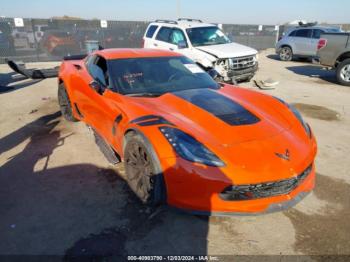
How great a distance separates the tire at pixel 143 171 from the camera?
2783 mm

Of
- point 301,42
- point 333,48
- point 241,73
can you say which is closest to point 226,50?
point 241,73

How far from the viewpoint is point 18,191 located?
3.52m

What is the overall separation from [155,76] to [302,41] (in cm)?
1340

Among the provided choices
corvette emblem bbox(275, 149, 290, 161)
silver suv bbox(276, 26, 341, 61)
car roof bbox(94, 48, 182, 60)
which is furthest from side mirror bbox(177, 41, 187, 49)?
silver suv bbox(276, 26, 341, 61)

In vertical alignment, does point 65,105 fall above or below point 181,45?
below

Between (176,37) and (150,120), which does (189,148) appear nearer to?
(150,120)

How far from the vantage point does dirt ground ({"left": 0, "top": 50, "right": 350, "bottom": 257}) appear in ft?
8.72

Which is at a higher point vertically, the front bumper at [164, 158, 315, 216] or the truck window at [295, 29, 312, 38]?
the truck window at [295, 29, 312, 38]

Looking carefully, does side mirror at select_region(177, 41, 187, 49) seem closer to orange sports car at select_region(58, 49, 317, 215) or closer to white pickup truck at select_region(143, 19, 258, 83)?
white pickup truck at select_region(143, 19, 258, 83)

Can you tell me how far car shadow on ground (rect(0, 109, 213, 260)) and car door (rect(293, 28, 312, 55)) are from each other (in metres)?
14.0

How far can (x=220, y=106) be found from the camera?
137 inches

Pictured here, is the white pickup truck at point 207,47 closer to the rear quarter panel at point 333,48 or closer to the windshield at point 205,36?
the windshield at point 205,36

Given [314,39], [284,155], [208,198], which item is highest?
[314,39]

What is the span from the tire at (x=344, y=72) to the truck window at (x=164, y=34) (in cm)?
578
